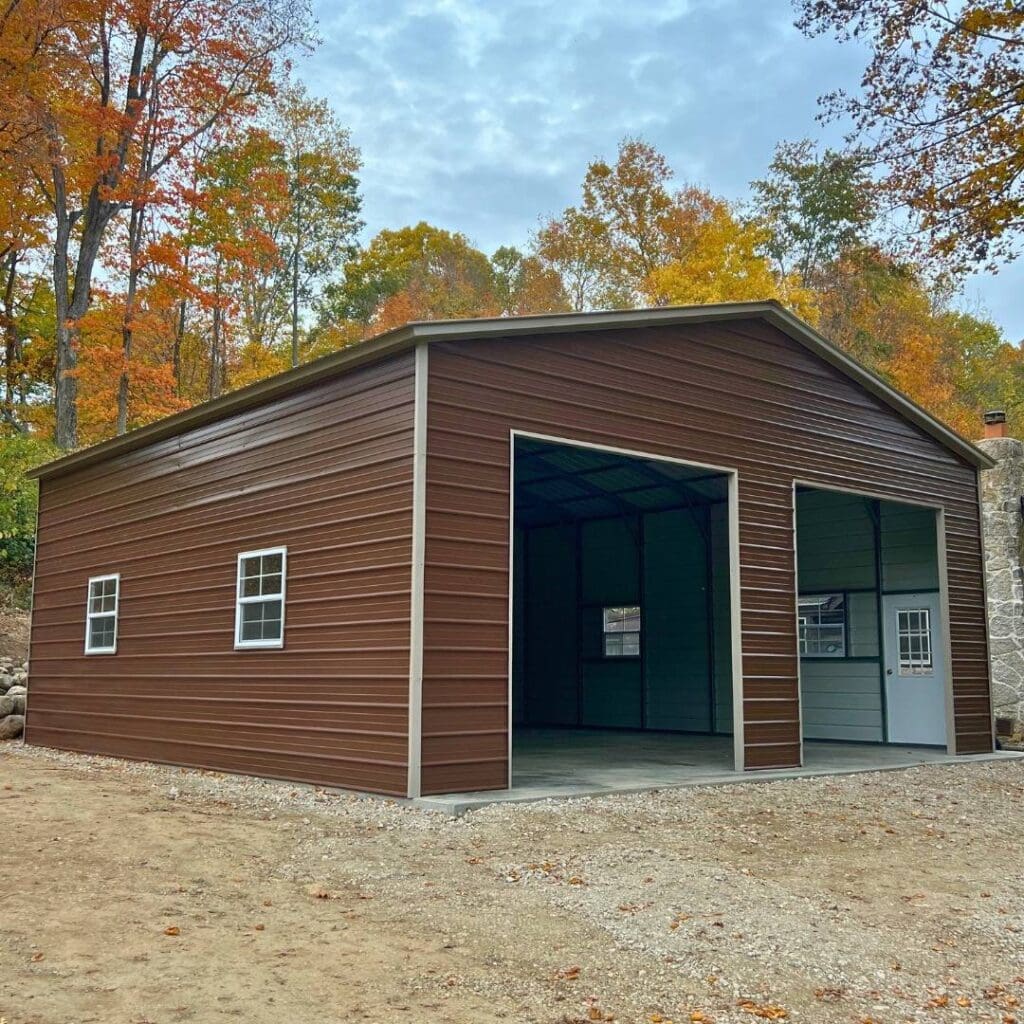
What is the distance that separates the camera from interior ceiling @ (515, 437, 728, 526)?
45.4 ft

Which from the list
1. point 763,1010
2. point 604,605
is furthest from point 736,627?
point 604,605

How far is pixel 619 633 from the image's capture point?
1634 cm

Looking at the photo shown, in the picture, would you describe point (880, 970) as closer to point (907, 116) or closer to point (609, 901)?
point (609, 901)

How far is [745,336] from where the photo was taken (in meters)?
10.8

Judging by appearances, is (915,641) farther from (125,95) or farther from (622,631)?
(125,95)

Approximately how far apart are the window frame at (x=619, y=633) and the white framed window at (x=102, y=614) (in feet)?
25.0

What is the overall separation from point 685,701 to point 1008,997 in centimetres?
1096

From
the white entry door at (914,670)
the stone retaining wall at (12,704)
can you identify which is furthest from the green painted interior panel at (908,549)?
the stone retaining wall at (12,704)

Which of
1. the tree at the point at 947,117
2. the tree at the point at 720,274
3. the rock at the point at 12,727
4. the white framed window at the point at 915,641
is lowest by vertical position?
the rock at the point at 12,727

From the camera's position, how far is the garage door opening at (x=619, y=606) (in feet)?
47.4

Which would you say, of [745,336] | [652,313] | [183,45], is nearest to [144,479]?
[652,313]

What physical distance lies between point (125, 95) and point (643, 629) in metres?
15.5

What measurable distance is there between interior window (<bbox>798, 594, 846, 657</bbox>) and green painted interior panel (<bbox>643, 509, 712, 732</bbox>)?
1.38 m

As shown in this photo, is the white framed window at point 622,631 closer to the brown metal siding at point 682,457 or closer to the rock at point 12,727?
the brown metal siding at point 682,457
